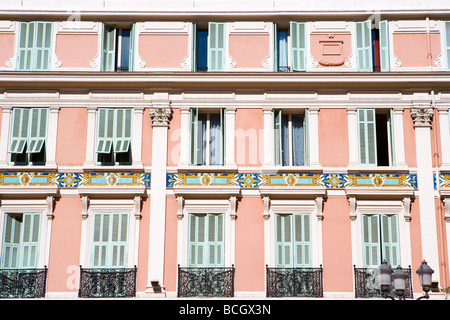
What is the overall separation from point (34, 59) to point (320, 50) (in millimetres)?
7535

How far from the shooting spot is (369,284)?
59.9 feet

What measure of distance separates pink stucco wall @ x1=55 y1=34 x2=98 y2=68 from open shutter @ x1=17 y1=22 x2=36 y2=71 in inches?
27.0

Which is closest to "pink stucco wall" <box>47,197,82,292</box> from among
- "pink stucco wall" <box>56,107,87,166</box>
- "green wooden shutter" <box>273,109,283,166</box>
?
"pink stucco wall" <box>56,107,87,166</box>

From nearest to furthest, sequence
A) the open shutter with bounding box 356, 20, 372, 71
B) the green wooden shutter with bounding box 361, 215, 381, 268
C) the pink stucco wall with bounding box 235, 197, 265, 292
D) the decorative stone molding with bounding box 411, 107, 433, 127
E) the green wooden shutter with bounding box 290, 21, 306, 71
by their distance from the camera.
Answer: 1. the pink stucco wall with bounding box 235, 197, 265, 292
2. the green wooden shutter with bounding box 361, 215, 381, 268
3. the decorative stone molding with bounding box 411, 107, 433, 127
4. the open shutter with bounding box 356, 20, 372, 71
5. the green wooden shutter with bounding box 290, 21, 306, 71

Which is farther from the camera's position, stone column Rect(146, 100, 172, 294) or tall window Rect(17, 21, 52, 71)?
tall window Rect(17, 21, 52, 71)

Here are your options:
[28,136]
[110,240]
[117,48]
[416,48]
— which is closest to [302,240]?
[110,240]

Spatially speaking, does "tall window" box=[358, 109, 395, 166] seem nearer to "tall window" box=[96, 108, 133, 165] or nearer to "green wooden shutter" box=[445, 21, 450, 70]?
"green wooden shutter" box=[445, 21, 450, 70]

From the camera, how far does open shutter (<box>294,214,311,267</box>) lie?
731 inches

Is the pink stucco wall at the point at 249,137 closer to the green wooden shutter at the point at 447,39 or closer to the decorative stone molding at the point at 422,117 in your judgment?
the decorative stone molding at the point at 422,117

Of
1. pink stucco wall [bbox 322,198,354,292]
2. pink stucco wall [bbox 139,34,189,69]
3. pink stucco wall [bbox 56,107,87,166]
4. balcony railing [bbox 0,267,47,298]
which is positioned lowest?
balcony railing [bbox 0,267,47,298]

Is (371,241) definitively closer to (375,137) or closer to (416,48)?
(375,137)

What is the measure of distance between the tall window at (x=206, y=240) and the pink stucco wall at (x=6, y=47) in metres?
6.49

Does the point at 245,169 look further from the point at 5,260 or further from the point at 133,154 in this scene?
the point at 5,260

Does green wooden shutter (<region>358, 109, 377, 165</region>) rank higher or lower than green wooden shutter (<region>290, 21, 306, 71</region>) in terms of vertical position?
lower
